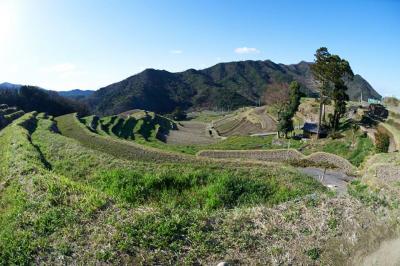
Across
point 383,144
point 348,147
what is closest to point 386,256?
point 383,144

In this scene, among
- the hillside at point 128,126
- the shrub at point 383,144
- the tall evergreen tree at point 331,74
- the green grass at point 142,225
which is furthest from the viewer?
the hillside at point 128,126

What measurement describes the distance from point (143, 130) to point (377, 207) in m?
80.2

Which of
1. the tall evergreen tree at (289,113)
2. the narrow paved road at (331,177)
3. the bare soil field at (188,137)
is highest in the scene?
the tall evergreen tree at (289,113)

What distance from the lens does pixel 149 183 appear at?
17000mm

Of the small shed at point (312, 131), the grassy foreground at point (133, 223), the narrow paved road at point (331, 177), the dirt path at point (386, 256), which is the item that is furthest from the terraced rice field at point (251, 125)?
the dirt path at point (386, 256)

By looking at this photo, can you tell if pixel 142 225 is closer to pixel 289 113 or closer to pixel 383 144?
pixel 383 144

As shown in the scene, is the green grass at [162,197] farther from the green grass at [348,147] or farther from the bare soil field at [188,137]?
the bare soil field at [188,137]

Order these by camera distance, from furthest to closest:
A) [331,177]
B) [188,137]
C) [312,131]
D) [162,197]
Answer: [188,137]
[312,131]
[331,177]
[162,197]

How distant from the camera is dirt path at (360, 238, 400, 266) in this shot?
31.1 feet

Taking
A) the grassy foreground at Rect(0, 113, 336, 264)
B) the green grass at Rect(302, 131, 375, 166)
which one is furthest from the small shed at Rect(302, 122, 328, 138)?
the grassy foreground at Rect(0, 113, 336, 264)

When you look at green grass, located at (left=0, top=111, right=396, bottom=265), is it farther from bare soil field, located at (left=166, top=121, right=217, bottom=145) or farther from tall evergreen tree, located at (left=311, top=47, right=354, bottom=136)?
bare soil field, located at (left=166, top=121, right=217, bottom=145)

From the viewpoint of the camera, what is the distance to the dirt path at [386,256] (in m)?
9.48

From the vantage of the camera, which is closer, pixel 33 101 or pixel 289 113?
pixel 289 113

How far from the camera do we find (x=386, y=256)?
969cm
